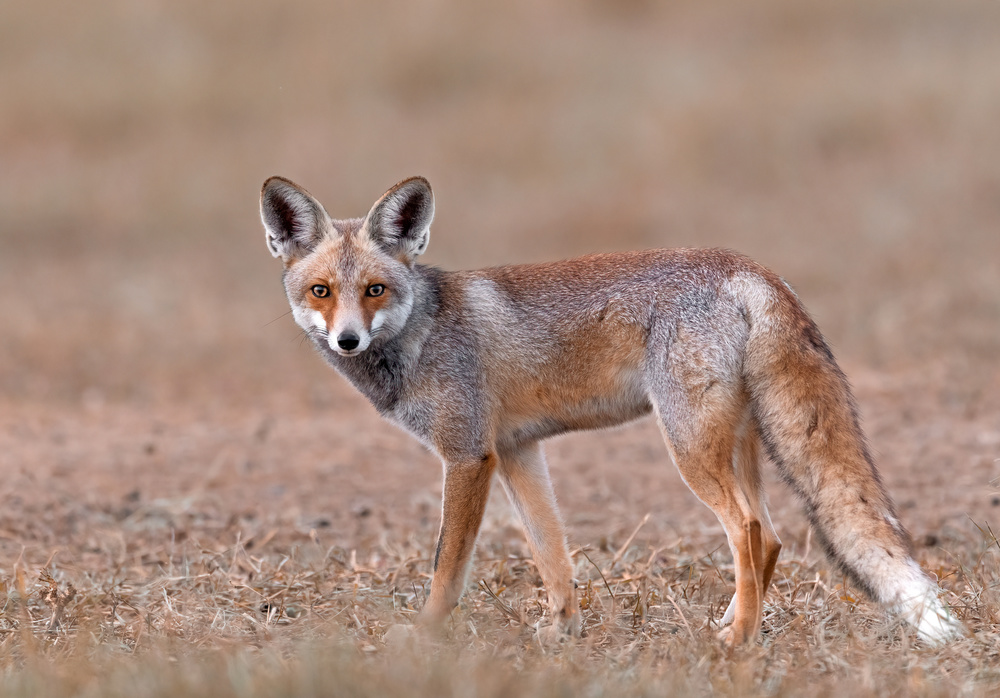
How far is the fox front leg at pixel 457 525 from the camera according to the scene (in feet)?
14.6

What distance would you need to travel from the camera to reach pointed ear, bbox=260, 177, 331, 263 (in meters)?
4.82

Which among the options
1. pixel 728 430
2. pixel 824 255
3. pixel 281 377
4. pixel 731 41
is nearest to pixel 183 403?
pixel 281 377

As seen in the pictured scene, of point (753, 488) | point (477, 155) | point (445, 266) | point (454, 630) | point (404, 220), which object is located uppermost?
point (404, 220)

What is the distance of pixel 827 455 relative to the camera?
423 centimetres

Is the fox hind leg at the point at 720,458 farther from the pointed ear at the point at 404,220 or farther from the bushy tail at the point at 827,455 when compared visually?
the pointed ear at the point at 404,220

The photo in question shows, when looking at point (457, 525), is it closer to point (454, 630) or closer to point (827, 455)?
point (454, 630)

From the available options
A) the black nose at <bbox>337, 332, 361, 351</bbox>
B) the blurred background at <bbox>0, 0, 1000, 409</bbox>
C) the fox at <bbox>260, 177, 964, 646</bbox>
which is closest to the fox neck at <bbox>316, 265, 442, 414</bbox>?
the fox at <bbox>260, 177, 964, 646</bbox>

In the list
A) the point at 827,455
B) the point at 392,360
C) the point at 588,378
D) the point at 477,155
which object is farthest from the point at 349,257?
the point at 477,155

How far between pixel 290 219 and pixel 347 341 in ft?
2.79

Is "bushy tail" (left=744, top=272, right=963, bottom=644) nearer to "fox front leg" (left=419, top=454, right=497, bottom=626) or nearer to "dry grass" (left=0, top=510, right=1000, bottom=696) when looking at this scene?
"dry grass" (left=0, top=510, right=1000, bottom=696)

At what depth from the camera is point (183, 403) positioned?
9906 mm

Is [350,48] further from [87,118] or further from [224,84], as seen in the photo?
[87,118]

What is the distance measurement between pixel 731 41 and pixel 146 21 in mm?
11284

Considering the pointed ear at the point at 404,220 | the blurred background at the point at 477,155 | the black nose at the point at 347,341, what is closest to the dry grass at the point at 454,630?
the black nose at the point at 347,341
